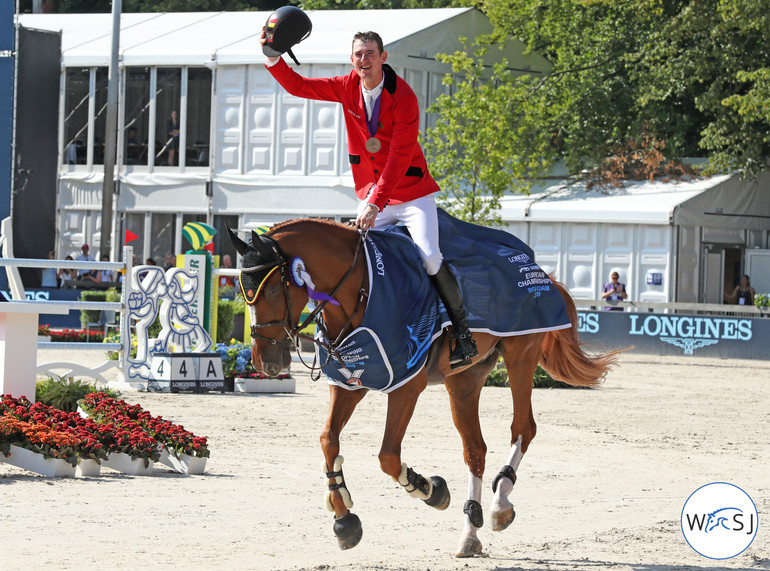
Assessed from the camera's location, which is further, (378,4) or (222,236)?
(378,4)

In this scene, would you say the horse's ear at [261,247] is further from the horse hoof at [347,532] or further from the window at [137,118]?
the window at [137,118]

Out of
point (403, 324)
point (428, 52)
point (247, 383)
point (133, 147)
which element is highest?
point (428, 52)

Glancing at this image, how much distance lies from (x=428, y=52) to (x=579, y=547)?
24999 mm

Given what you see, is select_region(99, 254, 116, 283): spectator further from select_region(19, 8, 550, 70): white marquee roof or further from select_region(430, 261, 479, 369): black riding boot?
select_region(430, 261, 479, 369): black riding boot

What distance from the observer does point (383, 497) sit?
8.66m

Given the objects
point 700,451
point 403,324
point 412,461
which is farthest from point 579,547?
point 700,451

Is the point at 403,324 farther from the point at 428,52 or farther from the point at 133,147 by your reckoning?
the point at 133,147

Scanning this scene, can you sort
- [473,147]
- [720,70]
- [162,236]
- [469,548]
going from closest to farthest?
[469,548] < [473,147] < [720,70] < [162,236]

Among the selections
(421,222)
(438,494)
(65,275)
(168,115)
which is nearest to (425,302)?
(421,222)

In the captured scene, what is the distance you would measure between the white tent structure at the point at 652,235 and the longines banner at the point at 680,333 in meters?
3.16

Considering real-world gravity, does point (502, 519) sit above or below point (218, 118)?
below

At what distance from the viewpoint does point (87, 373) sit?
13.7 meters

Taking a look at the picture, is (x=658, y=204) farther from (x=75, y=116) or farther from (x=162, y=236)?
(x=75, y=116)

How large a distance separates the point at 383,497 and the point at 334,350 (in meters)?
2.72
